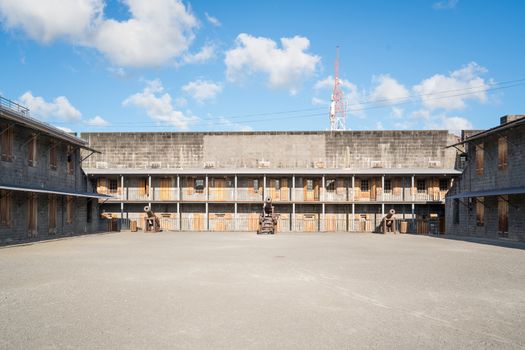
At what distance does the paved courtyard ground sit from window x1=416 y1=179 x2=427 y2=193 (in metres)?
19.4

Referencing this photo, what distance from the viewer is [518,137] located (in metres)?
21.6

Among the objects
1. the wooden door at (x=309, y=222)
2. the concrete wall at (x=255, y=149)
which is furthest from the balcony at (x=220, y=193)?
the wooden door at (x=309, y=222)

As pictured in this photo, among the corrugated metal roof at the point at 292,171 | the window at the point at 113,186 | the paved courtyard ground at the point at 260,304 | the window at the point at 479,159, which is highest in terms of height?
the window at the point at 479,159

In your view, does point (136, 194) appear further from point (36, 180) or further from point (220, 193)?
point (36, 180)

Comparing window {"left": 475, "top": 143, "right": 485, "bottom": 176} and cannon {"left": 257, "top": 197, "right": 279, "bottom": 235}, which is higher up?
window {"left": 475, "top": 143, "right": 485, "bottom": 176}

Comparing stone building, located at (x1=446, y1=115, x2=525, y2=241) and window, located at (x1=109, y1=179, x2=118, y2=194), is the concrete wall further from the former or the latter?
stone building, located at (x1=446, y1=115, x2=525, y2=241)

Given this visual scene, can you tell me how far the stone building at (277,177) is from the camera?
31.4 m

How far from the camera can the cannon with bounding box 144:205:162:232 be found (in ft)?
98.5

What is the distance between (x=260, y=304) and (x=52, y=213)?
70.1 ft

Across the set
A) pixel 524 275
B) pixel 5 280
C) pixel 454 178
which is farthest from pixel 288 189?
pixel 5 280

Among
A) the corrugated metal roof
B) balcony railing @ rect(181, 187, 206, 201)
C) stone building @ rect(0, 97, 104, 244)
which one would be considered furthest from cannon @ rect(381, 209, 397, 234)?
stone building @ rect(0, 97, 104, 244)

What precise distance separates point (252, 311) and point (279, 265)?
5593 millimetres

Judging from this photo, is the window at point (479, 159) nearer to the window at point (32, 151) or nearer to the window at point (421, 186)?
the window at point (421, 186)

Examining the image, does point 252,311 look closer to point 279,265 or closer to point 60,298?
point 60,298
